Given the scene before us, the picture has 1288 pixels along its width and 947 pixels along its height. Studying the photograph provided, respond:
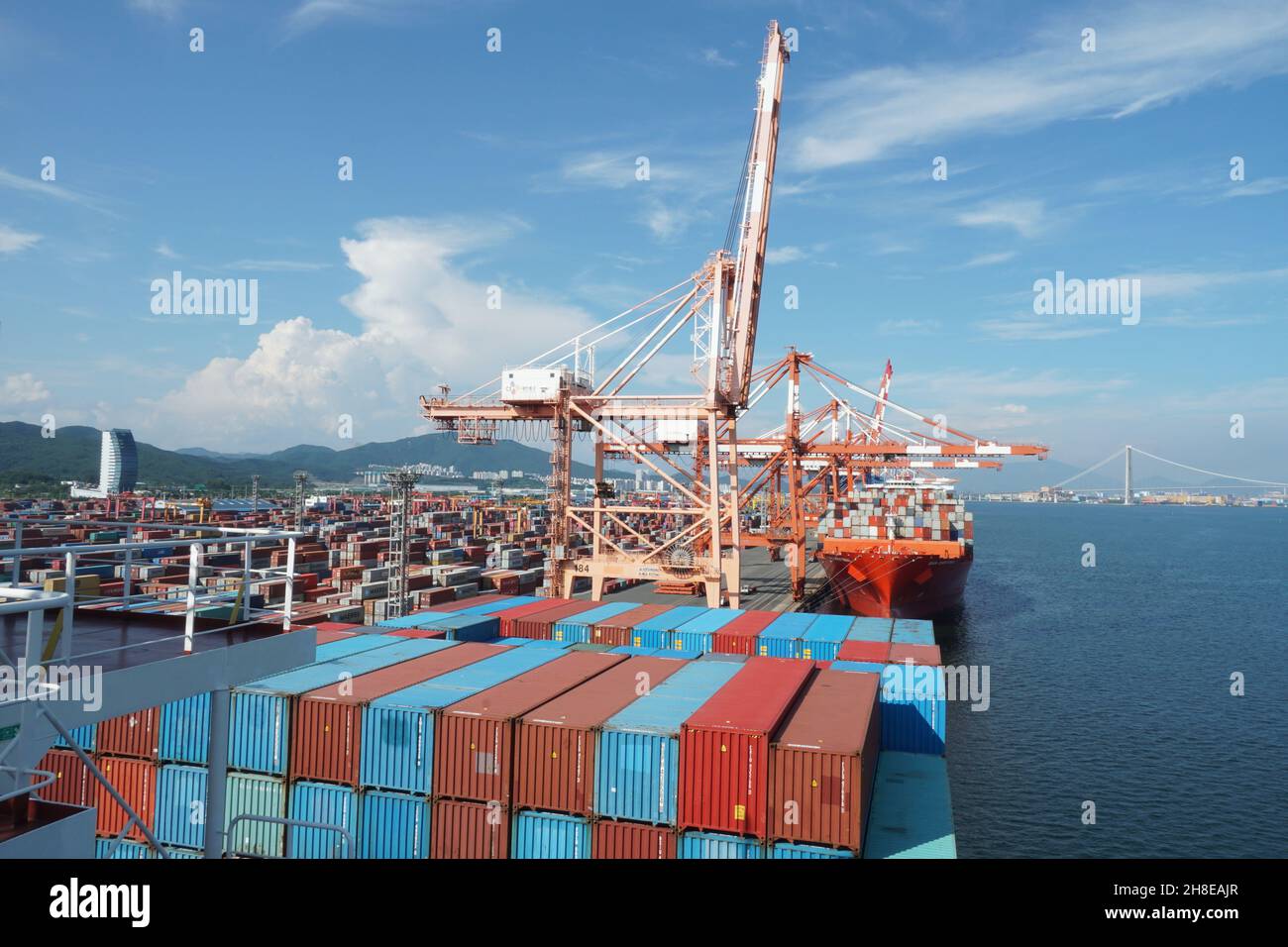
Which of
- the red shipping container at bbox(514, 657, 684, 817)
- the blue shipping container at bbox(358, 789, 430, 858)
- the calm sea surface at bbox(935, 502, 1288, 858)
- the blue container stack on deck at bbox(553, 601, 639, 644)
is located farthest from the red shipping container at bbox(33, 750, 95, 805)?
the calm sea surface at bbox(935, 502, 1288, 858)

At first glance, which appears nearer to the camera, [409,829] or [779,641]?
[409,829]

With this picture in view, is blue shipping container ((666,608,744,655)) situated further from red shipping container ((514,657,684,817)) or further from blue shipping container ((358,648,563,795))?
blue shipping container ((358,648,563,795))

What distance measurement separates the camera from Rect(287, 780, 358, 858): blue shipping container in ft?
48.8

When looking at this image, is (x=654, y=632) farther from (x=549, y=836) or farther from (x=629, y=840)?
(x=629, y=840)

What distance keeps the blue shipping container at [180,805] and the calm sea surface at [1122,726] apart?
19.3m

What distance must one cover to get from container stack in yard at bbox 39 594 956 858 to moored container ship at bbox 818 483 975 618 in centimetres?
3462

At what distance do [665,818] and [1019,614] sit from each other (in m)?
56.6

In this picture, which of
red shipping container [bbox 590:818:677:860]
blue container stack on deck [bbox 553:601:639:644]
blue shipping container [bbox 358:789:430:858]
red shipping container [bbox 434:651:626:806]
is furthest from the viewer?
blue container stack on deck [bbox 553:601:639:644]

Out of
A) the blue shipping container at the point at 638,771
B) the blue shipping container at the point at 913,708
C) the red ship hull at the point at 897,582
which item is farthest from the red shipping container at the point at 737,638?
the red ship hull at the point at 897,582

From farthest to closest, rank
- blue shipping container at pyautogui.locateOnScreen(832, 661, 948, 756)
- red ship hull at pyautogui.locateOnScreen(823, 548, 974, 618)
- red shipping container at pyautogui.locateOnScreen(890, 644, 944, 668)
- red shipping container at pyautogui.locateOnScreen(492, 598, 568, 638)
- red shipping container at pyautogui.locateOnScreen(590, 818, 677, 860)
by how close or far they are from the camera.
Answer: red ship hull at pyautogui.locateOnScreen(823, 548, 974, 618)
red shipping container at pyautogui.locateOnScreen(492, 598, 568, 638)
red shipping container at pyautogui.locateOnScreen(890, 644, 944, 668)
blue shipping container at pyautogui.locateOnScreen(832, 661, 948, 756)
red shipping container at pyautogui.locateOnScreen(590, 818, 677, 860)
